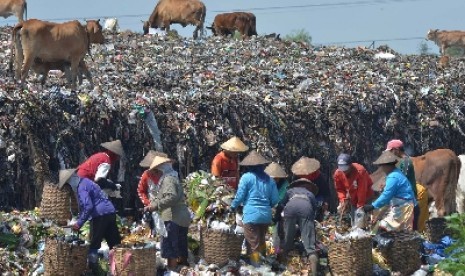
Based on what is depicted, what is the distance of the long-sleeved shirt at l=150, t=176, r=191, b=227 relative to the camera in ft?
40.6

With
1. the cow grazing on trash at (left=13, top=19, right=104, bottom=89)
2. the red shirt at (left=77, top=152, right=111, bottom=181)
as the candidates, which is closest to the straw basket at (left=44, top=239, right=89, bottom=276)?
the red shirt at (left=77, top=152, right=111, bottom=181)

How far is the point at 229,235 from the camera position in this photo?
12.9 meters

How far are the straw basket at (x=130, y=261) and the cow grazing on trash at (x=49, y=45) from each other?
244 inches

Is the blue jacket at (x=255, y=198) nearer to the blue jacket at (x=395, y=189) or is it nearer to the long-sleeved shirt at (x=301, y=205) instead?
the long-sleeved shirt at (x=301, y=205)

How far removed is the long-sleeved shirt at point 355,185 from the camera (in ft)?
47.0

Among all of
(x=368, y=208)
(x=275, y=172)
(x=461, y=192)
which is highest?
(x=275, y=172)

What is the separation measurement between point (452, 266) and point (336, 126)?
7.39 m

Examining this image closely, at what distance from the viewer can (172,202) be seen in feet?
40.6

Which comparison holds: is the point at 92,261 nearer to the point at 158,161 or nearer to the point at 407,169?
the point at 158,161

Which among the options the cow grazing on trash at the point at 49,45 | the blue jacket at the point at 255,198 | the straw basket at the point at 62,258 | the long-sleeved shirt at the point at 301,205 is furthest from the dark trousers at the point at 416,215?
the cow grazing on trash at the point at 49,45

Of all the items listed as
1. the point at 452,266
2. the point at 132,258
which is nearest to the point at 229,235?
the point at 132,258

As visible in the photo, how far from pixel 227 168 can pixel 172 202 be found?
97.6 inches

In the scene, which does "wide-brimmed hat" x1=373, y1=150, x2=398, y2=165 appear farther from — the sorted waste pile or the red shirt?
the sorted waste pile

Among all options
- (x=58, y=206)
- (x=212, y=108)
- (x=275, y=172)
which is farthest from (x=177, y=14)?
(x=58, y=206)
